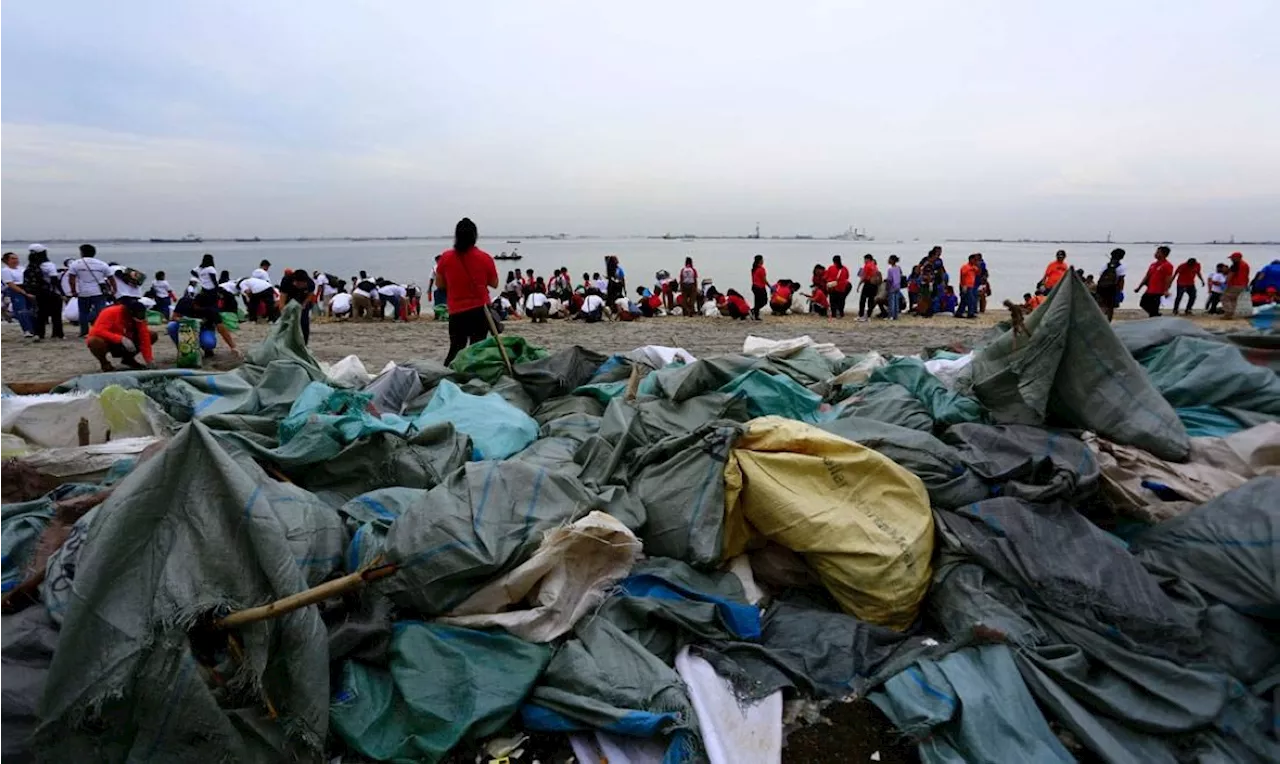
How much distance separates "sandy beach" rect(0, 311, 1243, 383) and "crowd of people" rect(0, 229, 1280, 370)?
46cm

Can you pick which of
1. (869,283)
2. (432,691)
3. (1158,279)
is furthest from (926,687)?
(1158,279)

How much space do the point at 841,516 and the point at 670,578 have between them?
0.78 metres

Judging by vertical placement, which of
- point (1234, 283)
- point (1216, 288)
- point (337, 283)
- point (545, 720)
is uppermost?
point (1234, 283)

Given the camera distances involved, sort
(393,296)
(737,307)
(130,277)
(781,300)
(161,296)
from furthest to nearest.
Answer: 1. (781,300)
2. (393,296)
3. (737,307)
4. (161,296)
5. (130,277)

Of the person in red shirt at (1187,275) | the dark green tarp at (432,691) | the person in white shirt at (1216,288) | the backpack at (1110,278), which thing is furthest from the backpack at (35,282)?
the person in white shirt at (1216,288)

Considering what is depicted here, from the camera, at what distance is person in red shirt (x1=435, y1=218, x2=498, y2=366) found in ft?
19.6

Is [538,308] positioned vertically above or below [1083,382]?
below

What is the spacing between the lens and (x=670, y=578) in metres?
2.86

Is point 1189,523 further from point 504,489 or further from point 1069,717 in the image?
point 504,489

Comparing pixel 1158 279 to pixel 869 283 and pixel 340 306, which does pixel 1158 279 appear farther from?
pixel 340 306

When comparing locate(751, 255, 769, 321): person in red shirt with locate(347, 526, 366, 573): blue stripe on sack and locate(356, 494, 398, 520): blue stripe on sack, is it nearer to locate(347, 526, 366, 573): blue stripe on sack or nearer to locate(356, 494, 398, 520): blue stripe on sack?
locate(356, 494, 398, 520): blue stripe on sack

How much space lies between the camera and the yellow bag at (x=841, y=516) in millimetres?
2820

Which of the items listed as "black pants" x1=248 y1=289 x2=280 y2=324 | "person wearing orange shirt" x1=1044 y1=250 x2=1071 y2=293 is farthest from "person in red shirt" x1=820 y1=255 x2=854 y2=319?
"black pants" x1=248 y1=289 x2=280 y2=324

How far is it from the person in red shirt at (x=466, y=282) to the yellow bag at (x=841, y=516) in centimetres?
364
